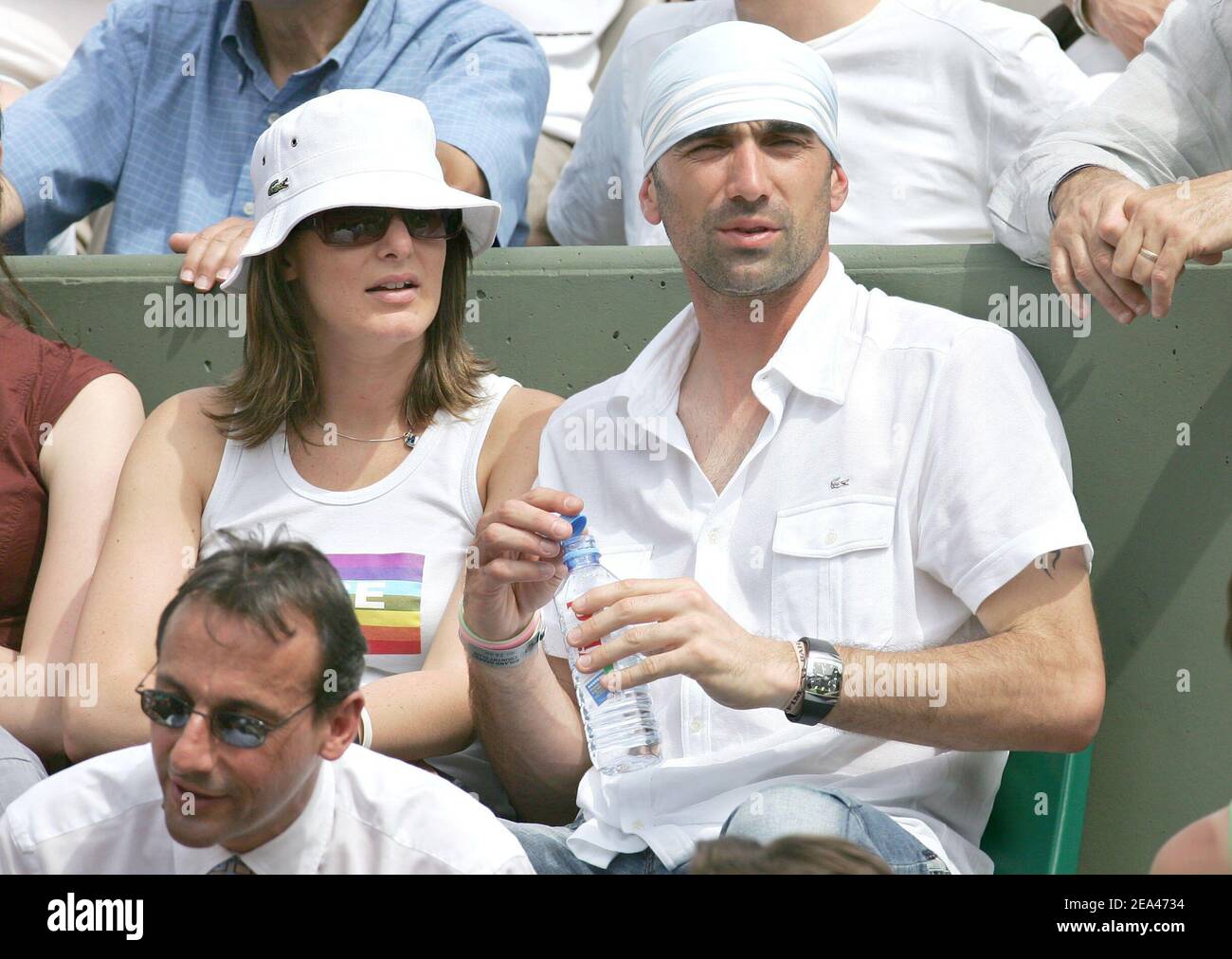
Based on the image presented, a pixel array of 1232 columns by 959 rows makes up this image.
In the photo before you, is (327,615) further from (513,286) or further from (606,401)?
(513,286)

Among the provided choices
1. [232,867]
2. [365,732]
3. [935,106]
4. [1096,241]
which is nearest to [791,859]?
[232,867]

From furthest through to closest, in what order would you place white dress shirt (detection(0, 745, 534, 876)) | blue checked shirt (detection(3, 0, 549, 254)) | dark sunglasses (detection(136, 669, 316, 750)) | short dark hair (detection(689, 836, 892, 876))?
1. blue checked shirt (detection(3, 0, 549, 254))
2. white dress shirt (detection(0, 745, 534, 876))
3. dark sunglasses (detection(136, 669, 316, 750))
4. short dark hair (detection(689, 836, 892, 876))

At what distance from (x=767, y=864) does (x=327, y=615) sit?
0.69 m

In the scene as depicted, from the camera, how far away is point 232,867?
2.18 meters

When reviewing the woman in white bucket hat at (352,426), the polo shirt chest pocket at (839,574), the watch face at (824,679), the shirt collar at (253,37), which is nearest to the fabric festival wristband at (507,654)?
the woman in white bucket hat at (352,426)

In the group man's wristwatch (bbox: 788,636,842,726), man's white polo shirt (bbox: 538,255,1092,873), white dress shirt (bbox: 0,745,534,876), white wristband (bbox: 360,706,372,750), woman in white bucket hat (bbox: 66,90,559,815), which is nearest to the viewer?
white dress shirt (bbox: 0,745,534,876)

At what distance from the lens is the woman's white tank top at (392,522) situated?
2947mm

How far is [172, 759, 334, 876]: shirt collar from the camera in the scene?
7.13 feet

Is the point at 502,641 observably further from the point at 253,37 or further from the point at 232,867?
the point at 253,37

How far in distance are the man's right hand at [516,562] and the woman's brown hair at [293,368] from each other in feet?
1.95

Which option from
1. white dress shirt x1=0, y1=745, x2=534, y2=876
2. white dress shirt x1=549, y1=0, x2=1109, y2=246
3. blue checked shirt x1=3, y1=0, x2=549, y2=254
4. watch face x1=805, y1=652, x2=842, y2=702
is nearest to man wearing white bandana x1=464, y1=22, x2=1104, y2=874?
watch face x1=805, y1=652, x2=842, y2=702

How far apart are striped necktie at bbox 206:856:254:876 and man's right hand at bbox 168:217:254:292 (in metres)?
1.59

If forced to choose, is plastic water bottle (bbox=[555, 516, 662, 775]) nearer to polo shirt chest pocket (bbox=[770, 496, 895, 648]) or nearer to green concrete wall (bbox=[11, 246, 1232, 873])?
polo shirt chest pocket (bbox=[770, 496, 895, 648])
